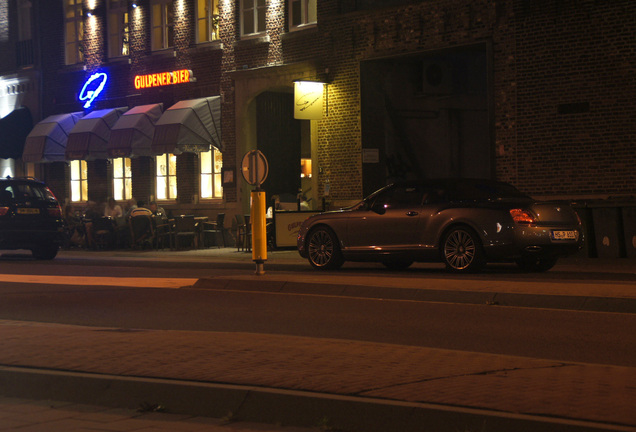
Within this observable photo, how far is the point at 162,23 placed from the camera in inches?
1288

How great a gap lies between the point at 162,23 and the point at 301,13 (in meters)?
6.14

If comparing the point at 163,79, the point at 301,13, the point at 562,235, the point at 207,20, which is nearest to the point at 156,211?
the point at 163,79

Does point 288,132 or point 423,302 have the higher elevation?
point 288,132

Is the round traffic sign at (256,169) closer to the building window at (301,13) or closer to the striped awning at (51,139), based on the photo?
the building window at (301,13)

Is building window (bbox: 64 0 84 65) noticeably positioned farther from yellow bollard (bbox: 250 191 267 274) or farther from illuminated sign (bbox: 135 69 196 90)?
yellow bollard (bbox: 250 191 267 274)

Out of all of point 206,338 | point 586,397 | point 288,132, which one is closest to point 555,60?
point 288,132

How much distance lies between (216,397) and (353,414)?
3.39ft

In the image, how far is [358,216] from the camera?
59.2ft

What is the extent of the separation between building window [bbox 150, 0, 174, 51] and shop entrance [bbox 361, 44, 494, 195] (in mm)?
8386

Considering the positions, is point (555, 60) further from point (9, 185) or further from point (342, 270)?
point (9, 185)

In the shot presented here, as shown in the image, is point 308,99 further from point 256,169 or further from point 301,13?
point 256,169

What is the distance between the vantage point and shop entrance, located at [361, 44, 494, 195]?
2703 cm

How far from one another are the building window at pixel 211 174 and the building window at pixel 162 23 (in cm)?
396

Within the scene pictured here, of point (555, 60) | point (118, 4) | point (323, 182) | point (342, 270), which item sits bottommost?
point (342, 270)
